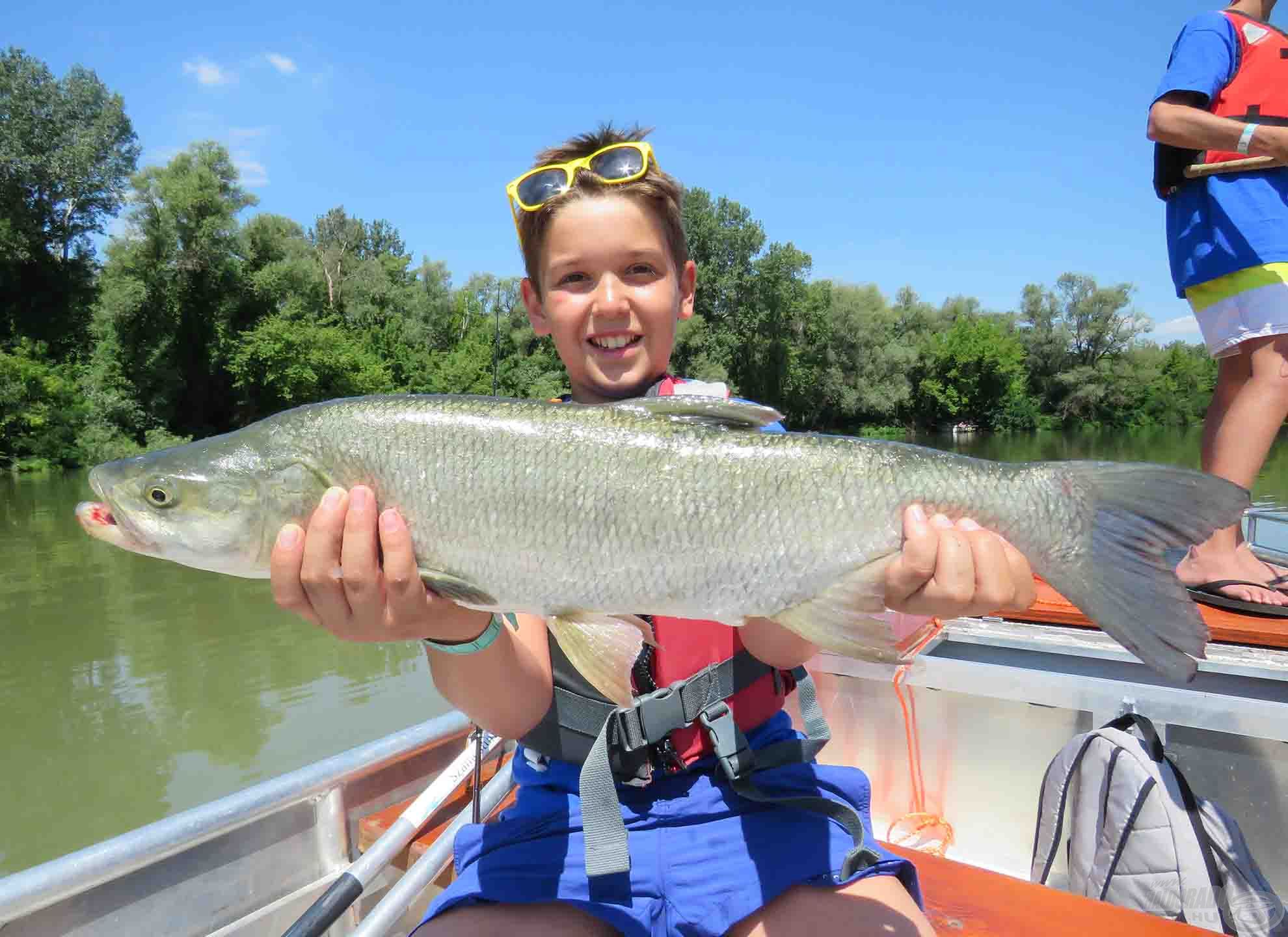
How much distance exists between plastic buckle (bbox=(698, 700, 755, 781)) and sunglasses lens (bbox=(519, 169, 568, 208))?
6.24 ft

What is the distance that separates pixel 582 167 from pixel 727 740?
2.08 meters

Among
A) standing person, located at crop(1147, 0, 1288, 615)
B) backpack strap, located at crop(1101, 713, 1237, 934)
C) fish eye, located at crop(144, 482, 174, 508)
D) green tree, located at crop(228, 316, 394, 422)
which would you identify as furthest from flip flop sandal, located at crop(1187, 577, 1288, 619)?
green tree, located at crop(228, 316, 394, 422)

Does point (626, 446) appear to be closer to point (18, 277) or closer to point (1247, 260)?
point (1247, 260)

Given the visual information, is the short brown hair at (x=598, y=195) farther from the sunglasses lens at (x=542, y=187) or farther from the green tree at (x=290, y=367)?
the green tree at (x=290, y=367)

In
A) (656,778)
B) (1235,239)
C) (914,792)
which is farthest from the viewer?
(914,792)

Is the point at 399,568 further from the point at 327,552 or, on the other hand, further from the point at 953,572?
the point at 953,572

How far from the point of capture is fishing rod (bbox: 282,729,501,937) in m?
2.39

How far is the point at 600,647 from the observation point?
6.69 ft

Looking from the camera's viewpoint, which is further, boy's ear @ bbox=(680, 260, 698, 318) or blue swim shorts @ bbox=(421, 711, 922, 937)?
boy's ear @ bbox=(680, 260, 698, 318)

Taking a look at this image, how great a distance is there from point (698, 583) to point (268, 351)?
39.4m

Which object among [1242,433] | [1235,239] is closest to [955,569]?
[1242,433]

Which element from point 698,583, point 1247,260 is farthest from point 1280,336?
point 698,583

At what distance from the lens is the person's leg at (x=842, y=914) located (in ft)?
6.35

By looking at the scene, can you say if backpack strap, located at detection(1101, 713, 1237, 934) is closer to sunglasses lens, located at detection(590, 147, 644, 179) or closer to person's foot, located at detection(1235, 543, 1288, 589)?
person's foot, located at detection(1235, 543, 1288, 589)
